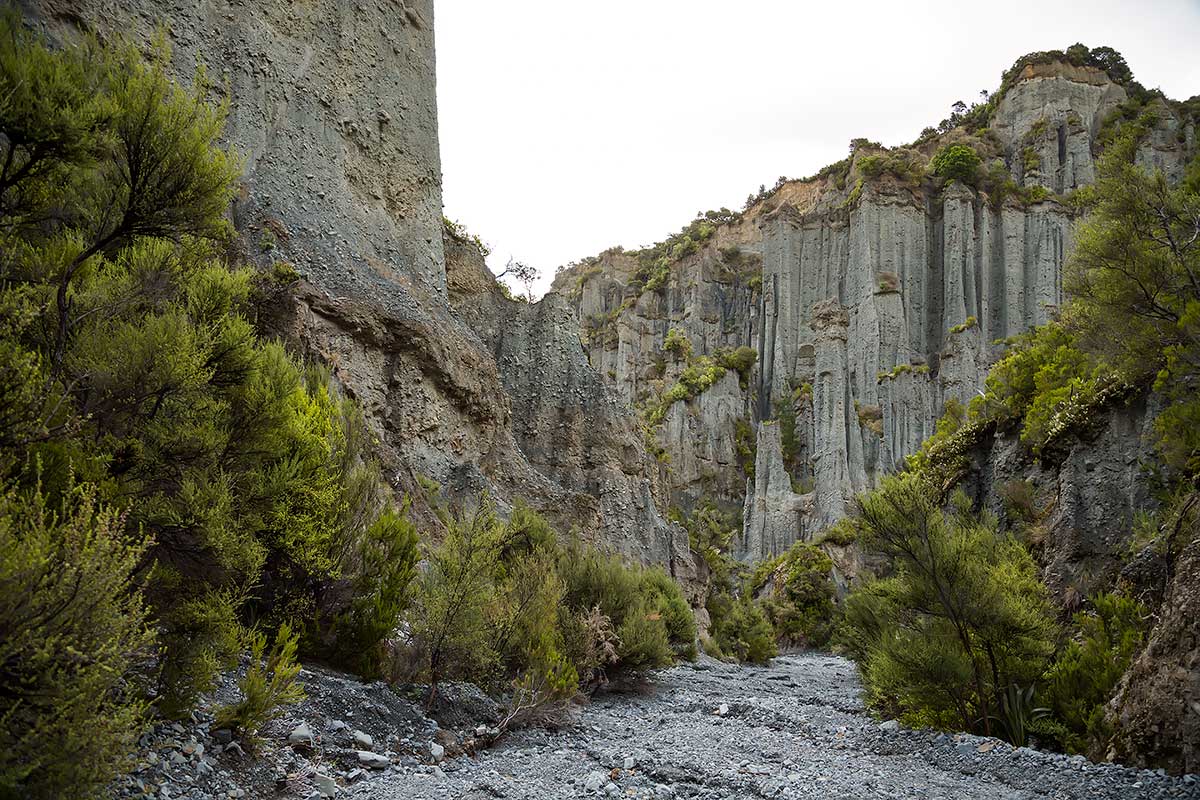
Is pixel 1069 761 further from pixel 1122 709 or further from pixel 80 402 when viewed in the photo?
pixel 80 402

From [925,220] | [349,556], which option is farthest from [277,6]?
[925,220]

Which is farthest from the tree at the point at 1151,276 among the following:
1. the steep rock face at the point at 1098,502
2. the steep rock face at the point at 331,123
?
the steep rock face at the point at 331,123

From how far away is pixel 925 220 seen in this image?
67.9m

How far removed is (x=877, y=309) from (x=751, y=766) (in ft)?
199

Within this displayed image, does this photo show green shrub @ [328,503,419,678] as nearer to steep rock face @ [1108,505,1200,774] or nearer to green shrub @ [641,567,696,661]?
steep rock face @ [1108,505,1200,774]

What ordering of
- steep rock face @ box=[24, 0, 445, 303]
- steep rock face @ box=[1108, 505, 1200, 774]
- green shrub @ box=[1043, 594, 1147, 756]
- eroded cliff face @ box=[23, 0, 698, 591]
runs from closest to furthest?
1. steep rock face @ box=[1108, 505, 1200, 774]
2. green shrub @ box=[1043, 594, 1147, 756]
3. eroded cliff face @ box=[23, 0, 698, 591]
4. steep rock face @ box=[24, 0, 445, 303]

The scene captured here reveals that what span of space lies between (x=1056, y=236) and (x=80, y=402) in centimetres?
7363

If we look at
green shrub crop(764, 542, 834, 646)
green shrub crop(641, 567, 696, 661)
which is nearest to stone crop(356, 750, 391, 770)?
green shrub crop(641, 567, 696, 661)

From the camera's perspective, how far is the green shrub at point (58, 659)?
12.0 feet

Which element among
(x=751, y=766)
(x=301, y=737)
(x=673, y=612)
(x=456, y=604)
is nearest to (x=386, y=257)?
(x=456, y=604)

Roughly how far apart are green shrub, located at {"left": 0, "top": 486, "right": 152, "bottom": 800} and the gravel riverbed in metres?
2.98

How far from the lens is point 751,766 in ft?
30.0

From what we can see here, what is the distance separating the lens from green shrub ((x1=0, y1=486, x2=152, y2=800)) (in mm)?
3645

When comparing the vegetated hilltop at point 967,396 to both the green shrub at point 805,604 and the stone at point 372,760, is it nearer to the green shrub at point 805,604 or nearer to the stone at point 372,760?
the green shrub at point 805,604
